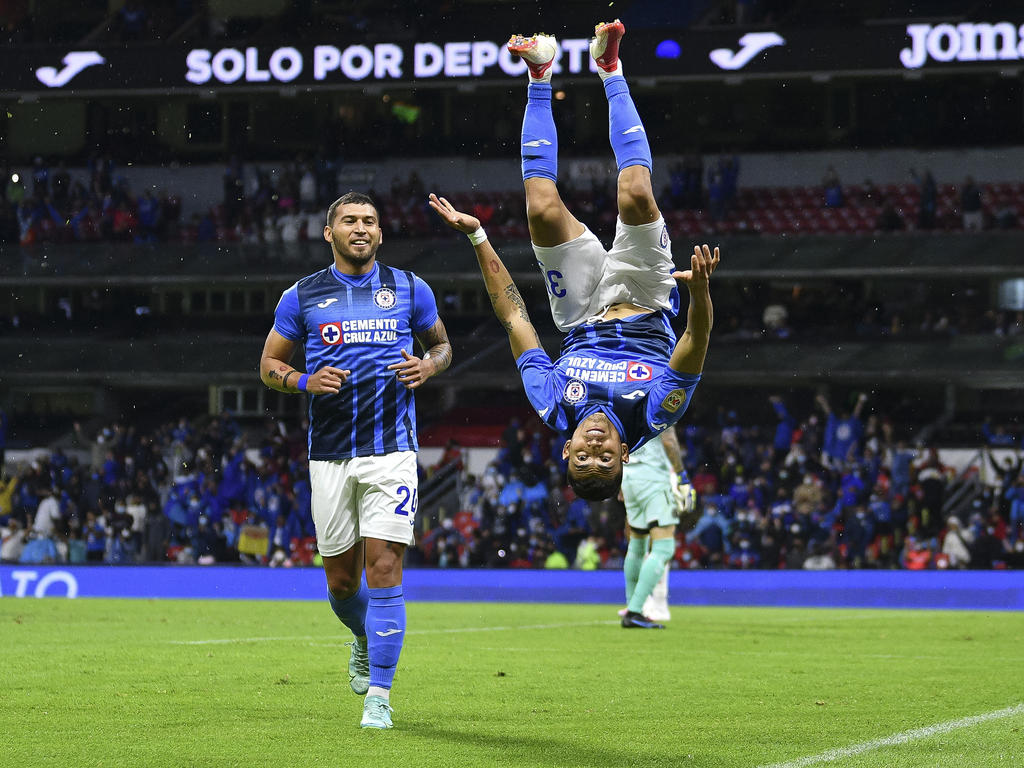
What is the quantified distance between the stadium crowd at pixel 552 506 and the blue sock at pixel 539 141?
13.4 metres

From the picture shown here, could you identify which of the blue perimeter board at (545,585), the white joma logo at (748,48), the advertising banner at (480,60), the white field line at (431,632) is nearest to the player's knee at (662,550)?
the white field line at (431,632)

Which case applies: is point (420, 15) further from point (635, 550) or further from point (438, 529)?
point (635, 550)

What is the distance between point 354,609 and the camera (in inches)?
299

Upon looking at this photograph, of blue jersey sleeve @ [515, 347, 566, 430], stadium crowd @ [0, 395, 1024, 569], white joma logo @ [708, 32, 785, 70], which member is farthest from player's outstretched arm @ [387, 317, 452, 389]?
white joma logo @ [708, 32, 785, 70]

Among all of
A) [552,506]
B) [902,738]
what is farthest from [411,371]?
[552,506]

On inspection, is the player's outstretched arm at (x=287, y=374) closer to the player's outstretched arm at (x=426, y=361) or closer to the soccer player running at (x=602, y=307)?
the player's outstretched arm at (x=426, y=361)

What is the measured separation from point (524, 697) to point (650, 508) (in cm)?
554

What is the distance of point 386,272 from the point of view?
740 centimetres

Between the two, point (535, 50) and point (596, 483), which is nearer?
point (596, 483)

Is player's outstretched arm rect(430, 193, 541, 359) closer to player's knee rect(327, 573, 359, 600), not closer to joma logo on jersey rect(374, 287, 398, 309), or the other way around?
joma logo on jersey rect(374, 287, 398, 309)

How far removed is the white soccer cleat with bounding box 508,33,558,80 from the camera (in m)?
7.64

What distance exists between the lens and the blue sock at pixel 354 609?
7.57 meters

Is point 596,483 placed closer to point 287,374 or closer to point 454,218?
point 454,218

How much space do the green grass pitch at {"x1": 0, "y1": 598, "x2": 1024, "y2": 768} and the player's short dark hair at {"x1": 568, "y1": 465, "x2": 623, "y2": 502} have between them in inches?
42.2
